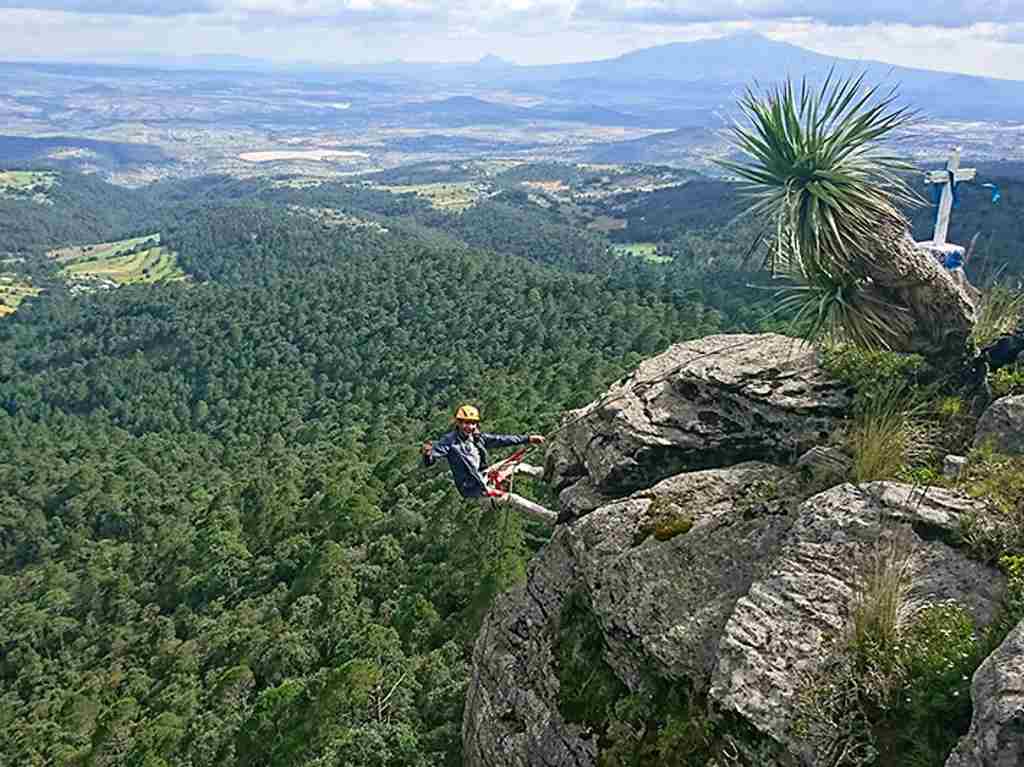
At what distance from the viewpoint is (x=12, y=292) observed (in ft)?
552

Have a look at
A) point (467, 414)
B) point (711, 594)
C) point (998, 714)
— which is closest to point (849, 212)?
point (711, 594)

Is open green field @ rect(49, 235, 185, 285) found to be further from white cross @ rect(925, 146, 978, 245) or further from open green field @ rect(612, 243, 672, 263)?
white cross @ rect(925, 146, 978, 245)

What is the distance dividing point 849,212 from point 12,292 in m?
187

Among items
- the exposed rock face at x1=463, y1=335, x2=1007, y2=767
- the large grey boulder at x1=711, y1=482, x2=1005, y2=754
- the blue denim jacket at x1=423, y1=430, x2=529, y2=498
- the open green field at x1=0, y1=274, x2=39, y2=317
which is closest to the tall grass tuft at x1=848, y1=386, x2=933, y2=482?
the exposed rock face at x1=463, y1=335, x2=1007, y2=767

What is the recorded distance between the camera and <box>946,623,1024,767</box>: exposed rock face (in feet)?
17.3

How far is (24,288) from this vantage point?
172 metres

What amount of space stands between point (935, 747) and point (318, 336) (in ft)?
316

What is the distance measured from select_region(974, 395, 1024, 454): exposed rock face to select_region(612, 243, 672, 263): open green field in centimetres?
13520

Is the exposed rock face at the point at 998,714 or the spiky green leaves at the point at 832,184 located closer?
the exposed rock face at the point at 998,714

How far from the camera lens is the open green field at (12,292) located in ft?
518

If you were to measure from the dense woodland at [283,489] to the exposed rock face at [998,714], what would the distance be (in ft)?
18.9

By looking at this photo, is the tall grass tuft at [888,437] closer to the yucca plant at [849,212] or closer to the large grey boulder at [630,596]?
the large grey boulder at [630,596]

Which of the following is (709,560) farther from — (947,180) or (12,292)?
(12,292)

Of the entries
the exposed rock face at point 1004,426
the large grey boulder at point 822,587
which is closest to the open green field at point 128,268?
the exposed rock face at point 1004,426
